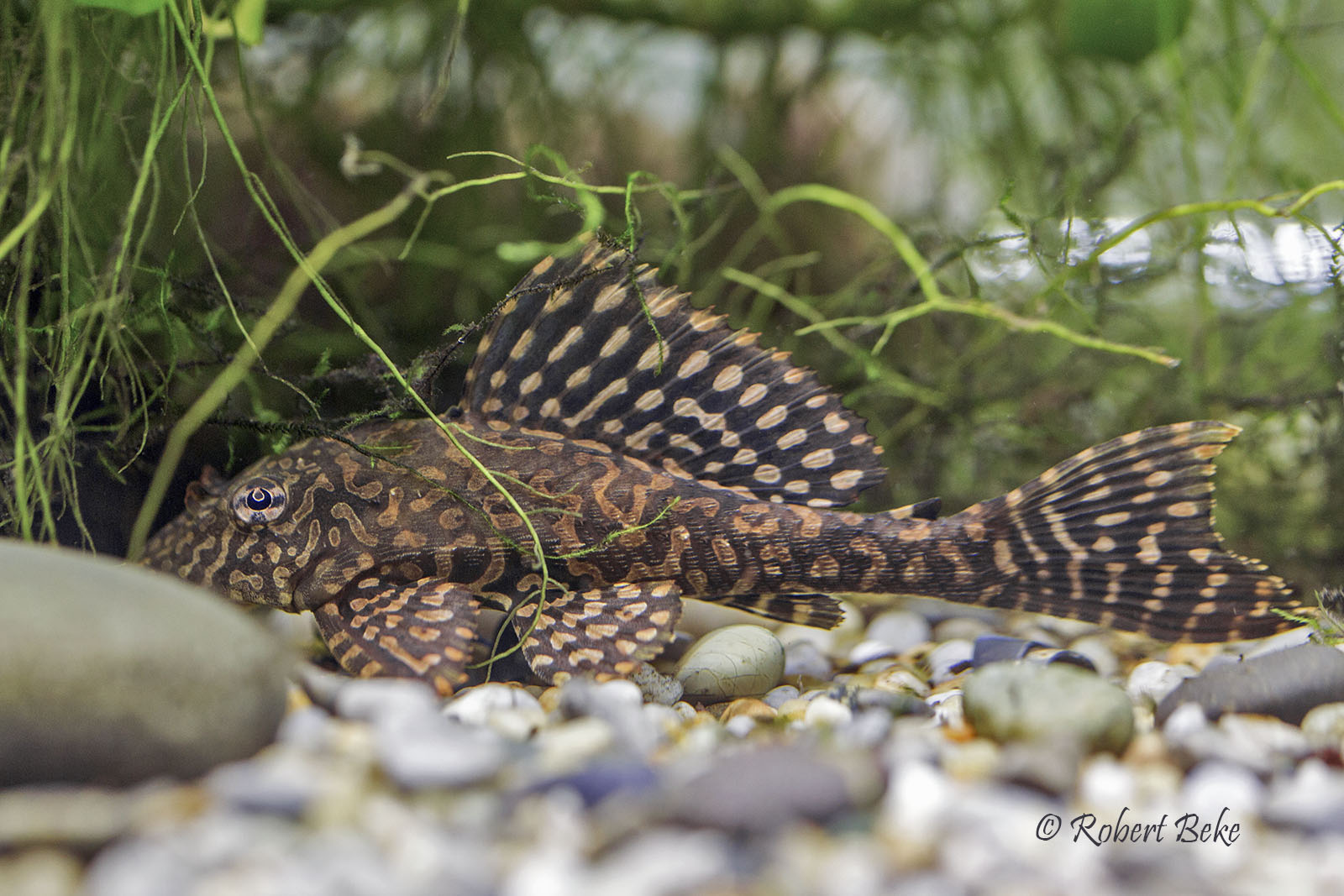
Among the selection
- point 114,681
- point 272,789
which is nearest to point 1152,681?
point 272,789

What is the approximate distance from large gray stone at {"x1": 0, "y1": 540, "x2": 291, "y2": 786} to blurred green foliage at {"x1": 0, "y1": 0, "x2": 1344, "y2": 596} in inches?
31.8

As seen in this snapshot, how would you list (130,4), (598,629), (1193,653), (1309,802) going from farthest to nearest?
1. (1193,653)
2. (598,629)
3. (130,4)
4. (1309,802)

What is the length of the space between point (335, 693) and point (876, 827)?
47.2 inches

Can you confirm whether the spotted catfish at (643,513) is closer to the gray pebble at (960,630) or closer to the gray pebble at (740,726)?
the gray pebble at (740,726)

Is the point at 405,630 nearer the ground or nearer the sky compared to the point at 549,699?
nearer the sky

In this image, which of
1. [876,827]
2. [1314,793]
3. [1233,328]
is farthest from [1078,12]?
[876,827]

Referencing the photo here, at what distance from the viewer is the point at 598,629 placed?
8.96ft

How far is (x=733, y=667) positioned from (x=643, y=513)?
1.82 feet

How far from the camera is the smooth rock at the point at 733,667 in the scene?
2.72 meters

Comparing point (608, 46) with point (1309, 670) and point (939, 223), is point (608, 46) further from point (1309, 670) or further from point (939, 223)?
point (1309, 670)

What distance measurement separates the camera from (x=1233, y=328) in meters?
4.62

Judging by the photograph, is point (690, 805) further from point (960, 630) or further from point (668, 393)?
point (960, 630)

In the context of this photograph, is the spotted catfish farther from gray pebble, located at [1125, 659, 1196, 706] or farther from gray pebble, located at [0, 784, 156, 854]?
gray pebble, located at [0, 784, 156, 854]

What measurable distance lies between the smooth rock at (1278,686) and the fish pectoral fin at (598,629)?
140 cm
